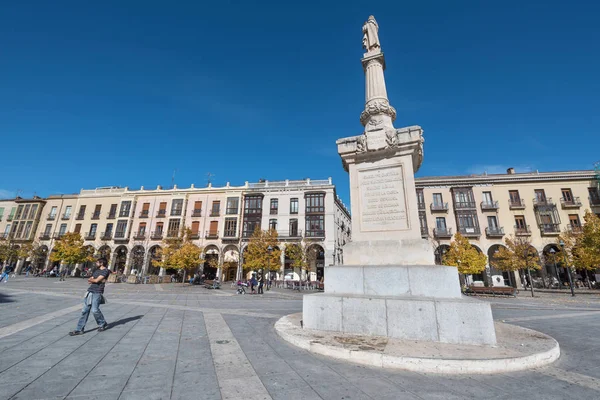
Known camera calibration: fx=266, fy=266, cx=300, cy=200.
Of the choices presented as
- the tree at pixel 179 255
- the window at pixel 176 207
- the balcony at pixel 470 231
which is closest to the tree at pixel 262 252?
the tree at pixel 179 255

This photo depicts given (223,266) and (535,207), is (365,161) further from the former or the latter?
(535,207)

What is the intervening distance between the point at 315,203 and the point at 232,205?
1225 cm

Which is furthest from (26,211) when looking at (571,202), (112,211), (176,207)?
(571,202)

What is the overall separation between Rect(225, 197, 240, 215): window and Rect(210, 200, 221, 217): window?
54.6 inches

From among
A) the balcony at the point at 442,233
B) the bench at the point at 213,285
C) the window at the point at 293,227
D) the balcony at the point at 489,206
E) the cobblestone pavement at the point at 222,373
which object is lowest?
the cobblestone pavement at the point at 222,373

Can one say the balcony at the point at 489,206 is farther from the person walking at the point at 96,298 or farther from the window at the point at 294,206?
the person walking at the point at 96,298

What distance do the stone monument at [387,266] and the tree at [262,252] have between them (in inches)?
999

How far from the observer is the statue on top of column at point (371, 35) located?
295 inches

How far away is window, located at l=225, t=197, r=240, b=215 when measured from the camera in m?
38.4

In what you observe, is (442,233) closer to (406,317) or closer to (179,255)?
(179,255)

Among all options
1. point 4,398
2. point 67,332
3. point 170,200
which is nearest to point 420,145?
point 4,398

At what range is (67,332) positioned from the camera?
547cm

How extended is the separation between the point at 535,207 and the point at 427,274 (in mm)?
36387

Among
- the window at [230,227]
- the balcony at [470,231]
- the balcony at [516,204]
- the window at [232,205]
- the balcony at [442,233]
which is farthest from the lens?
the window at [232,205]
